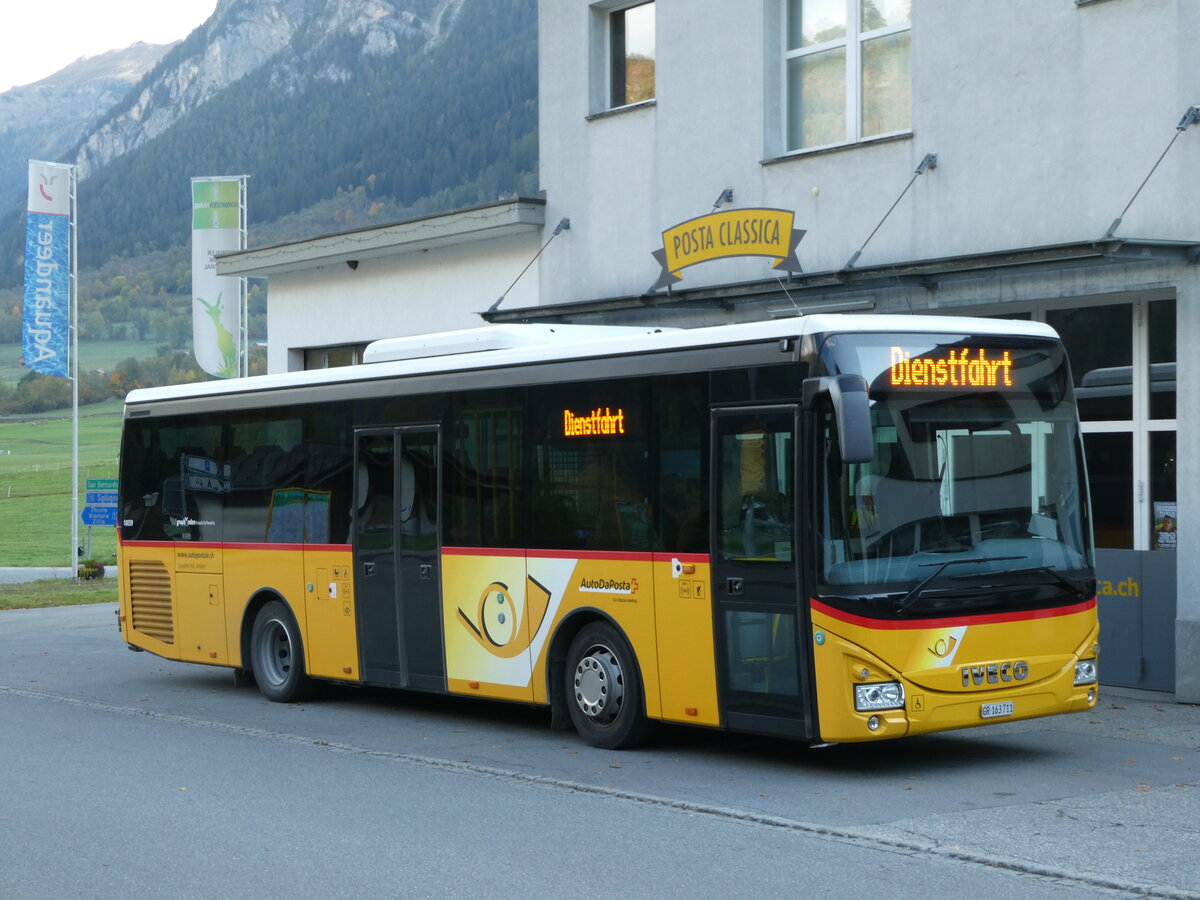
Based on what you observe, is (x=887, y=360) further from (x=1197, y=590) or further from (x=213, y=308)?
(x=213, y=308)

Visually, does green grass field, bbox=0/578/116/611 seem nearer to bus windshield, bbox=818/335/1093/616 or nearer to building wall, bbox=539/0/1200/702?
building wall, bbox=539/0/1200/702

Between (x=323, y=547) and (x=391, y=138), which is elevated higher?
(x=391, y=138)

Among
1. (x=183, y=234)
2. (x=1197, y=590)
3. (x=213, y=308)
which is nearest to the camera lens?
(x=1197, y=590)

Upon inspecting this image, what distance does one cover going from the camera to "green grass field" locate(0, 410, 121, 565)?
56938mm

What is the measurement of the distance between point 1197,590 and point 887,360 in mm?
4924

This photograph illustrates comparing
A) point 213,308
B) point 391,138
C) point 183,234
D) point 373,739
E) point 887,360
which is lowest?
point 373,739

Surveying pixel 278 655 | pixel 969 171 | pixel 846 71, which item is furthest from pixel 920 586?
→ pixel 846 71

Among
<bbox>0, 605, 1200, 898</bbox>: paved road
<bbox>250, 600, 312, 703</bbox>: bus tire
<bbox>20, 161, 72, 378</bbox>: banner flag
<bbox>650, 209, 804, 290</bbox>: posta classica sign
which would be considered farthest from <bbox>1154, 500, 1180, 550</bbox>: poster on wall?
<bbox>20, 161, 72, 378</bbox>: banner flag

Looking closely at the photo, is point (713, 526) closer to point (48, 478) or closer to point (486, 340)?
point (486, 340)

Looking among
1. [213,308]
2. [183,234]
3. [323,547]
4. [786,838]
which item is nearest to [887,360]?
[786,838]

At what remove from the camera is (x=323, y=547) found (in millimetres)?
13641

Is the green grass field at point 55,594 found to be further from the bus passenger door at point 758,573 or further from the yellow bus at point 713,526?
the bus passenger door at point 758,573

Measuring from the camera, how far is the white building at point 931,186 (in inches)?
525

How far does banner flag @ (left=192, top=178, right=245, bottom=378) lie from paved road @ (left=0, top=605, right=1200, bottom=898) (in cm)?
1984
